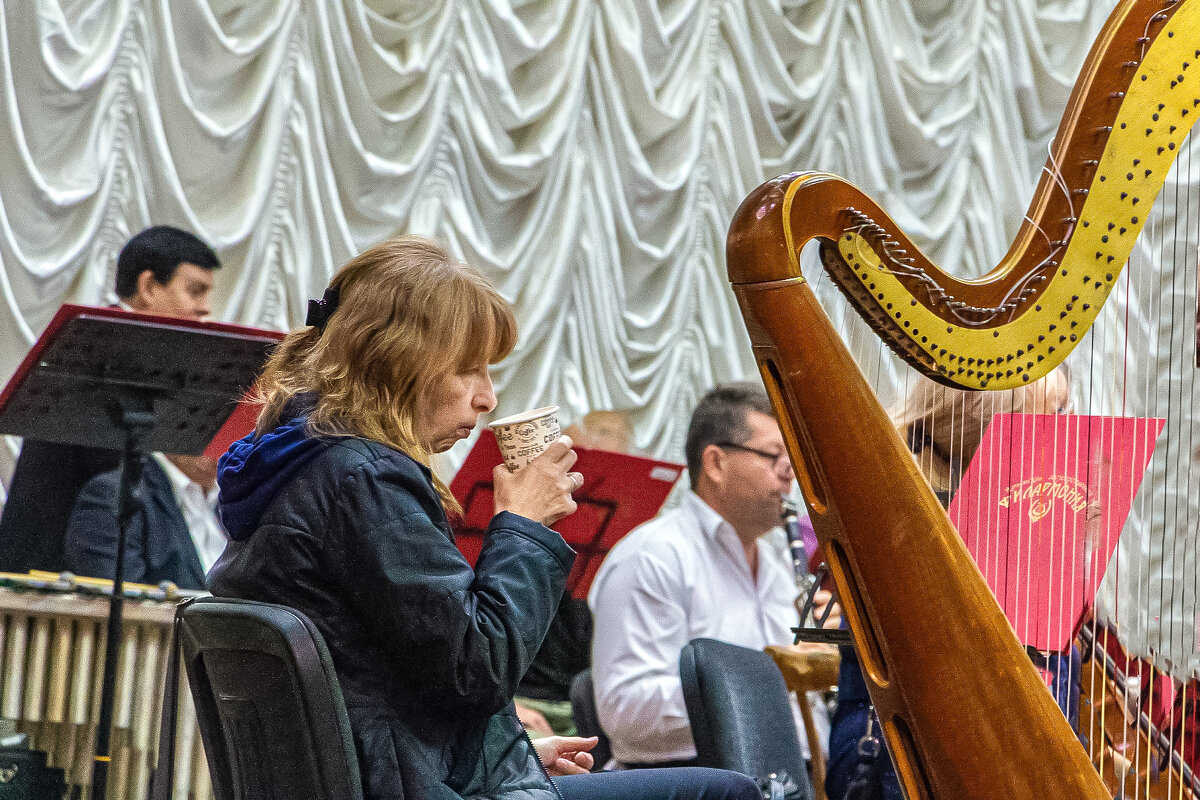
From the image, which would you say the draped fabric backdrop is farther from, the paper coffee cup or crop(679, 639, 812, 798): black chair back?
the paper coffee cup

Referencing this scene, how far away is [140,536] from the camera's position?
9.89 feet

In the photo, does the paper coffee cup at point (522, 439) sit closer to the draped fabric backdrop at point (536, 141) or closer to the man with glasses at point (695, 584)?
→ the man with glasses at point (695, 584)

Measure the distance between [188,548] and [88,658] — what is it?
0.69 metres

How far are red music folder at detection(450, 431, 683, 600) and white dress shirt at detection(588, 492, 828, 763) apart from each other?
3.7 inches

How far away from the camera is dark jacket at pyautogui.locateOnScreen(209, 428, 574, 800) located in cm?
128

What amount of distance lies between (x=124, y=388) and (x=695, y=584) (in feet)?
4.33

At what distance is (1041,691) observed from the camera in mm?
1436

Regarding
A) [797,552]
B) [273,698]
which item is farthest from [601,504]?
[273,698]

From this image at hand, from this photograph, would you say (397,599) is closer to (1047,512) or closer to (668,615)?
(1047,512)

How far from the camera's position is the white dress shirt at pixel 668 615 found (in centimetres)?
273

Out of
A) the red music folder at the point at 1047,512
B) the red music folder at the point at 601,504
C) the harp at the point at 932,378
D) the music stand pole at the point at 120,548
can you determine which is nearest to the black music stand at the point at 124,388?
A: the music stand pole at the point at 120,548

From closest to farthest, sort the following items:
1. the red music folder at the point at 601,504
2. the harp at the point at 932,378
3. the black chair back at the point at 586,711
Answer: the harp at the point at 932,378, the red music folder at the point at 601,504, the black chair back at the point at 586,711

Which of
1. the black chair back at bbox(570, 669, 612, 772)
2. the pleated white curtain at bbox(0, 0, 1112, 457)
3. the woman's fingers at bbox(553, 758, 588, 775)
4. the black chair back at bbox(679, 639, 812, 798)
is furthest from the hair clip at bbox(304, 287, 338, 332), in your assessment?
the pleated white curtain at bbox(0, 0, 1112, 457)

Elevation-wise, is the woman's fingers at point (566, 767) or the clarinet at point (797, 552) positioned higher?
the clarinet at point (797, 552)
